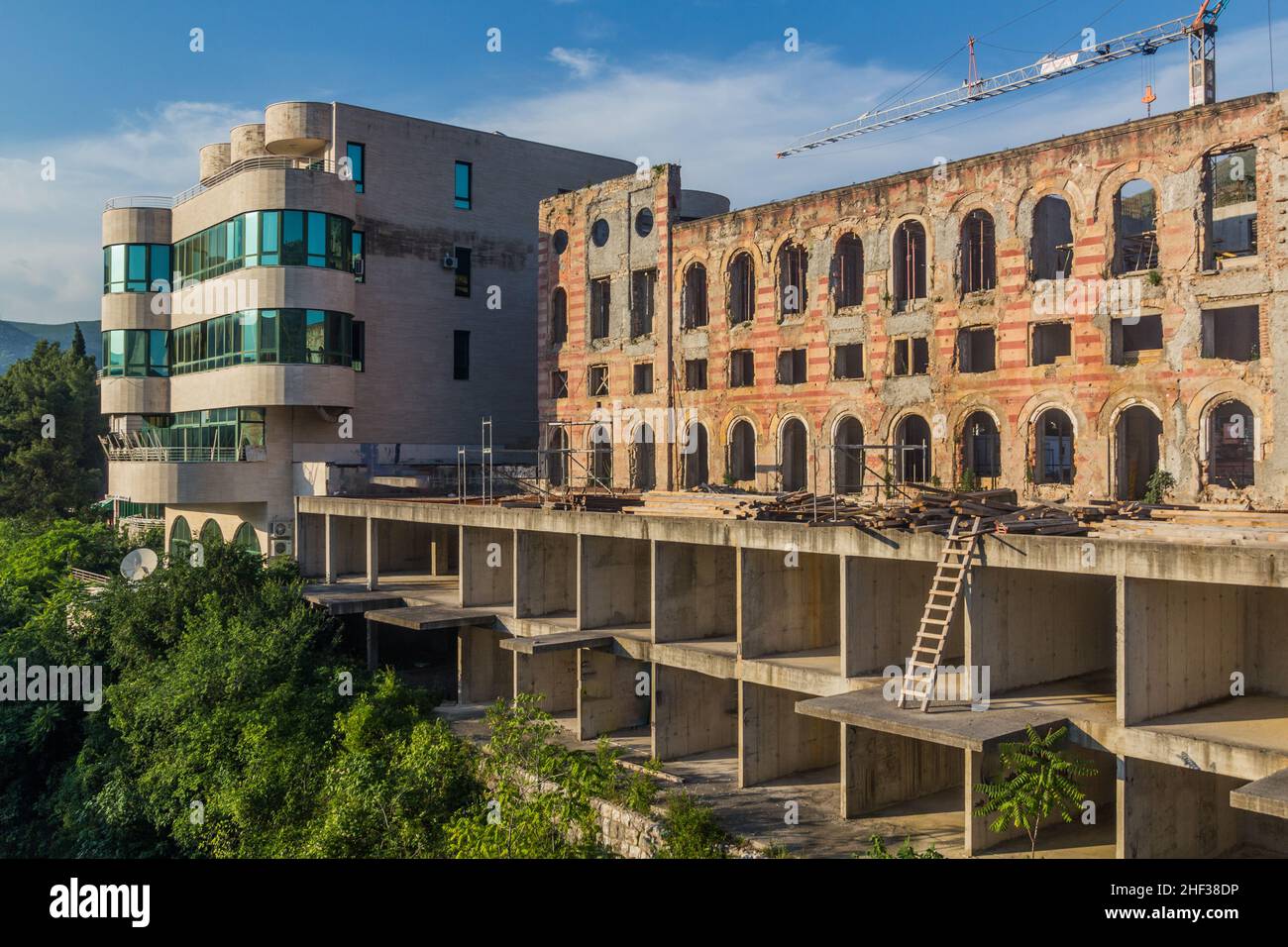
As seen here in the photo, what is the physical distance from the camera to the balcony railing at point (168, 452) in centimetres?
3759

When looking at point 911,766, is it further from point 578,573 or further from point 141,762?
point 141,762

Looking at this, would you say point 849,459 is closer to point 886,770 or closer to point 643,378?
point 643,378

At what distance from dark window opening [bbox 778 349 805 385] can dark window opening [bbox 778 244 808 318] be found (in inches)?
51.2

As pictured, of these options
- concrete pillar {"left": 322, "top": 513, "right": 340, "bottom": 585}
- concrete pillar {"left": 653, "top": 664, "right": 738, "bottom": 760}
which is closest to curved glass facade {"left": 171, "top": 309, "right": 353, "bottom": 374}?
concrete pillar {"left": 322, "top": 513, "right": 340, "bottom": 585}

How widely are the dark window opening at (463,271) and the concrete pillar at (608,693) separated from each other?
881 inches

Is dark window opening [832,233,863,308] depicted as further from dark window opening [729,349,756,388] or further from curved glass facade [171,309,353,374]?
curved glass facade [171,309,353,374]

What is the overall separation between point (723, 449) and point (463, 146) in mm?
18235

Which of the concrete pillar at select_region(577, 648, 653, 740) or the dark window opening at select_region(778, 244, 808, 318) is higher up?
the dark window opening at select_region(778, 244, 808, 318)

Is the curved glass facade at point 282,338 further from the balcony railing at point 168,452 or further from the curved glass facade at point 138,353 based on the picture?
the curved glass facade at point 138,353

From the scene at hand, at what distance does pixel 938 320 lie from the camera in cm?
3045

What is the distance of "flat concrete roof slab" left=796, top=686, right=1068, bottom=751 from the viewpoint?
15.0 meters

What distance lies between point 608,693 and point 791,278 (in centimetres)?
1607

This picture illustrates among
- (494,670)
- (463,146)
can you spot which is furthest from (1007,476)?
(463,146)

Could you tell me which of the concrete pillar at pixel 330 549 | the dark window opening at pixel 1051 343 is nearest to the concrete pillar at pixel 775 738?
the dark window opening at pixel 1051 343
